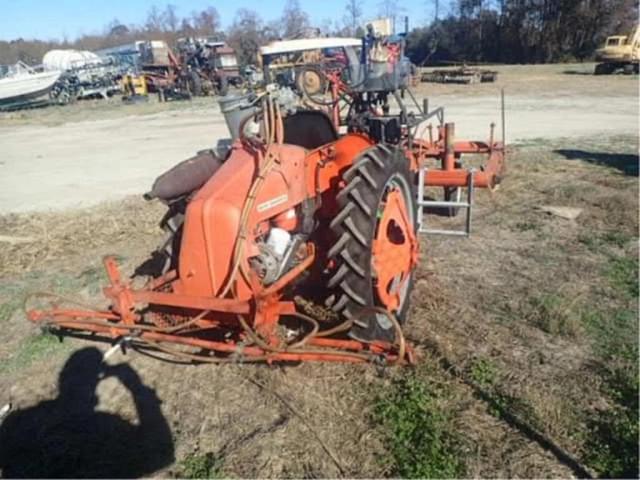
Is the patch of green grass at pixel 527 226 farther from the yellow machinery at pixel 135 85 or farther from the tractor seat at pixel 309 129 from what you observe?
the yellow machinery at pixel 135 85

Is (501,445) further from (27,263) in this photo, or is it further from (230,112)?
(27,263)

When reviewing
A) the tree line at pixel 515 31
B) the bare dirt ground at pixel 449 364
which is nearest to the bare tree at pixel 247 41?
the tree line at pixel 515 31

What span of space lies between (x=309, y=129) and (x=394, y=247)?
3.45 feet

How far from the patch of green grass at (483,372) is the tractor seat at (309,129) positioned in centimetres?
179

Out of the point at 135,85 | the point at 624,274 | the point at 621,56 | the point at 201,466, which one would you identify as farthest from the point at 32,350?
the point at 621,56

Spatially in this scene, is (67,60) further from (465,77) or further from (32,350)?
(32,350)

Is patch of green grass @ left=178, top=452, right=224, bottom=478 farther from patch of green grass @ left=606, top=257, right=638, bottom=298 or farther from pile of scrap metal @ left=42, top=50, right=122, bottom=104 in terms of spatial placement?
pile of scrap metal @ left=42, top=50, right=122, bottom=104

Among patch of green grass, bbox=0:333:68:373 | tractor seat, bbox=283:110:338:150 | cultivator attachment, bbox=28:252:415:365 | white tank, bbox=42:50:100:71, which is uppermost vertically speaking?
white tank, bbox=42:50:100:71

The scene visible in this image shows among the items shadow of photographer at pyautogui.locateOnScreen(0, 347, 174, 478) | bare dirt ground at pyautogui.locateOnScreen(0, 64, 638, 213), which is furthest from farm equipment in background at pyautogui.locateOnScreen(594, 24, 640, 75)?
shadow of photographer at pyautogui.locateOnScreen(0, 347, 174, 478)

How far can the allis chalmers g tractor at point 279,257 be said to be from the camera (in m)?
2.74

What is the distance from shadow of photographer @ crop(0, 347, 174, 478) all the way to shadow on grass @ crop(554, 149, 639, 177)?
21.7 feet

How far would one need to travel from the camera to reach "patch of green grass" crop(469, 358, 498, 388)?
2.91 metres

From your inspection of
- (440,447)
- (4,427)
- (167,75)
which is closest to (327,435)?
(440,447)

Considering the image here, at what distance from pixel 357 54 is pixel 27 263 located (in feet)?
16.8
